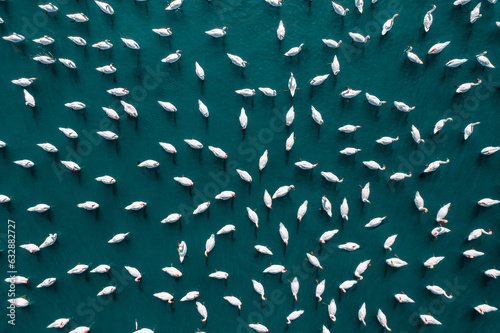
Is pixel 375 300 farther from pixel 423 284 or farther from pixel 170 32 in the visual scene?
pixel 170 32

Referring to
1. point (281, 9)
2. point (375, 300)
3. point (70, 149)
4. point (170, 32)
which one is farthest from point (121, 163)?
point (375, 300)

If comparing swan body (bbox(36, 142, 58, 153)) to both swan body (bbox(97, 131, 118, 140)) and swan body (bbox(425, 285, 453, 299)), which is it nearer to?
swan body (bbox(97, 131, 118, 140))

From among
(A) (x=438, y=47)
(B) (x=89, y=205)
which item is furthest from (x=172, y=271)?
(A) (x=438, y=47)

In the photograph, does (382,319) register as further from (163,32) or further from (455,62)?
(163,32)

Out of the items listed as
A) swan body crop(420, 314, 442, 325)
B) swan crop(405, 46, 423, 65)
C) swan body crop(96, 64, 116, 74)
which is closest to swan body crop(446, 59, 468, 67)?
swan crop(405, 46, 423, 65)

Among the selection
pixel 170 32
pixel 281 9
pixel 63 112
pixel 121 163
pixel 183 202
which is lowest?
pixel 183 202

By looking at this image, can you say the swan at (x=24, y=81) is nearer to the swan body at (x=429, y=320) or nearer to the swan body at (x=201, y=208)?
the swan body at (x=201, y=208)

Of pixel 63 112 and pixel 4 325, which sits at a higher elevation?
pixel 63 112

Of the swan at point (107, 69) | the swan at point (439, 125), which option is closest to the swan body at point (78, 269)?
the swan at point (107, 69)
